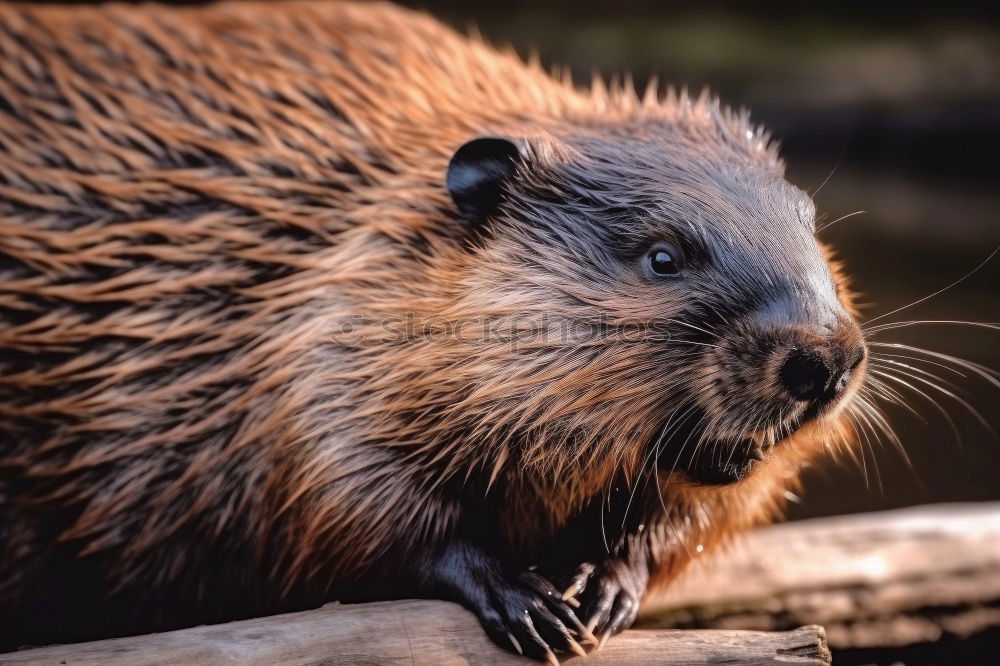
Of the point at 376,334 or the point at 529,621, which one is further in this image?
the point at 376,334

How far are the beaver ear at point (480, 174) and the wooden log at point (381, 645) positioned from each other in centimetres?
88

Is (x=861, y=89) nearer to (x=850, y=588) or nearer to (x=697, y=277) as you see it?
(x=850, y=588)

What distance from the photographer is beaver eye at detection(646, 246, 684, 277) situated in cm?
234

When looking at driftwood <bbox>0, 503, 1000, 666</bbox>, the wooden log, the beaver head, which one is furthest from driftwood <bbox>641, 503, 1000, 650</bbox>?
the beaver head

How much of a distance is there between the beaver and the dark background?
3554mm

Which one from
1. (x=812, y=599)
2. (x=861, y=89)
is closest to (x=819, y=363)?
(x=812, y=599)

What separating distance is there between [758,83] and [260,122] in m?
5.00

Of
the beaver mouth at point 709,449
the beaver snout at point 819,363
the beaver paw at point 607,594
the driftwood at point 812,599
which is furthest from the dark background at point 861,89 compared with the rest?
the beaver snout at point 819,363

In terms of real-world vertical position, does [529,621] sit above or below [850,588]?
above

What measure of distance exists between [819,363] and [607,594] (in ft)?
2.56

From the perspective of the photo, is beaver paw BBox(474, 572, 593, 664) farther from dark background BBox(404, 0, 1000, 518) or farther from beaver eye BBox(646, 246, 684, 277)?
dark background BBox(404, 0, 1000, 518)

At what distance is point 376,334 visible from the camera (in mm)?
2545

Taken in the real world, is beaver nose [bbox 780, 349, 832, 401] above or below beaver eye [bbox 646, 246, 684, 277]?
below

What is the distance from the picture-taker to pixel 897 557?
332cm
